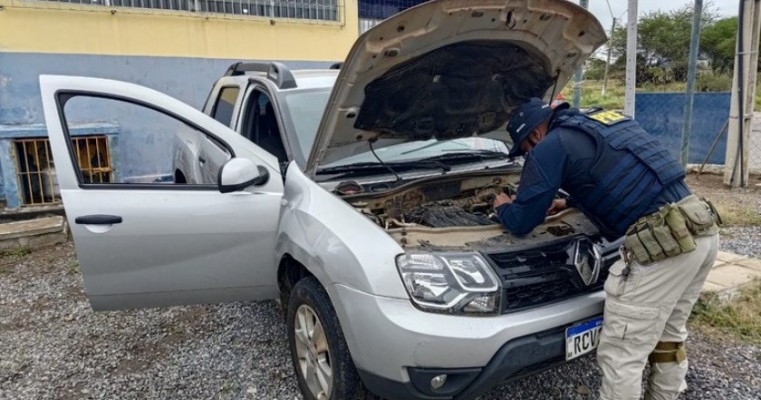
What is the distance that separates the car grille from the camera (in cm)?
207

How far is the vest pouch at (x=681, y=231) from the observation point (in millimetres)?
2074

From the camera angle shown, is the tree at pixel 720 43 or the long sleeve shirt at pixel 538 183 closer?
the long sleeve shirt at pixel 538 183

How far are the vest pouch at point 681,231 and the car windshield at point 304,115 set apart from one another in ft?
5.72

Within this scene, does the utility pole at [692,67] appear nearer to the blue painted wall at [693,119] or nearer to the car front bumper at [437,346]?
the blue painted wall at [693,119]

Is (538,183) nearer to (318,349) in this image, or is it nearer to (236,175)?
(318,349)

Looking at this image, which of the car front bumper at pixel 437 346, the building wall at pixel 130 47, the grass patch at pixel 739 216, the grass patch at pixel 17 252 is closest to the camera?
the car front bumper at pixel 437 346

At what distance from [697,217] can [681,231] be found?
0.12 meters

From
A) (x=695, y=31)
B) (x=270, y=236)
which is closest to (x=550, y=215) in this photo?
(x=270, y=236)

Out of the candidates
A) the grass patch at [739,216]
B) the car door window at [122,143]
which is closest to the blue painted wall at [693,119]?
the grass patch at [739,216]

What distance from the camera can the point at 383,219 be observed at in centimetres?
245

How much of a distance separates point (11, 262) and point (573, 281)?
5.25m

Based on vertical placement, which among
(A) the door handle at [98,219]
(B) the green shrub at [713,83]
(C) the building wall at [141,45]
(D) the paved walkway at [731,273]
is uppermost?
(C) the building wall at [141,45]

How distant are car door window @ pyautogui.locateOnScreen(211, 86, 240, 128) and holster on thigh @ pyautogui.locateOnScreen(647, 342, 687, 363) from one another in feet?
9.89

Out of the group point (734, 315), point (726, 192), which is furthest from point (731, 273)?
point (726, 192)
